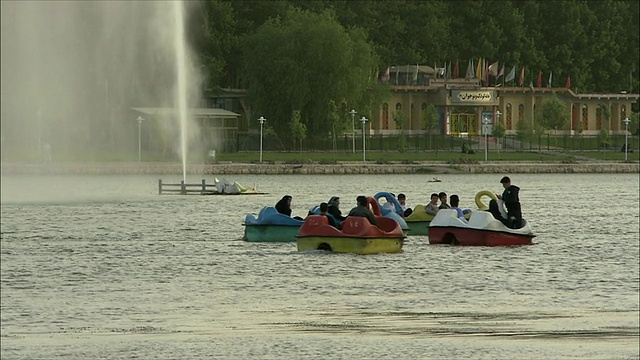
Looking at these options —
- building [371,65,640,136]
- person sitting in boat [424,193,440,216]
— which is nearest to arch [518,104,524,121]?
building [371,65,640,136]

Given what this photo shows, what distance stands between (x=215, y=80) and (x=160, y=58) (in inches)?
1126

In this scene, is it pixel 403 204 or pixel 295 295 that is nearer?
pixel 295 295

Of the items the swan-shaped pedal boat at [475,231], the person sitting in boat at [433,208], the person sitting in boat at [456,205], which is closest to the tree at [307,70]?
the person sitting in boat at [433,208]

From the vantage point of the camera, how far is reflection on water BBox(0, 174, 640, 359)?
29641 mm

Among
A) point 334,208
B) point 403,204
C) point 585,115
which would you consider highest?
point 585,115

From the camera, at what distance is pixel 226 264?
149ft

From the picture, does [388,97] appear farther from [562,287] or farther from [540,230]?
[562,287]

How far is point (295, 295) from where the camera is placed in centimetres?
3744

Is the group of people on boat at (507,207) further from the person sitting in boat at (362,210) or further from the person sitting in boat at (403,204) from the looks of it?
the person sitting in boat at (362,210)

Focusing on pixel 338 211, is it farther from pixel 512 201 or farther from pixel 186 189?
pixel 186 189

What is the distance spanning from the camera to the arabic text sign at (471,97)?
135 meters

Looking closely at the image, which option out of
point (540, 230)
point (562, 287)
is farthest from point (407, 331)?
point (540, 230)

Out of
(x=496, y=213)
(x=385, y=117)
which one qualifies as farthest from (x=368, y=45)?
(x=496, y=213)

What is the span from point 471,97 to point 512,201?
9026 centimetres
